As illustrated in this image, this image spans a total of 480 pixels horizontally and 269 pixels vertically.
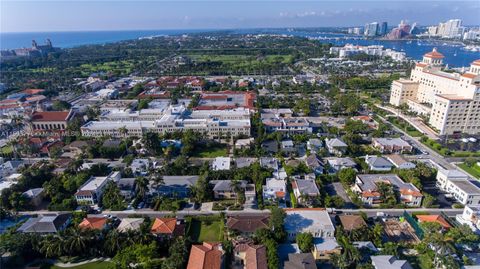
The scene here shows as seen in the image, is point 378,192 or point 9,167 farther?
point 9,167

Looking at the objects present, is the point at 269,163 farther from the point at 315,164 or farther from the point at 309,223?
the point at 309,223

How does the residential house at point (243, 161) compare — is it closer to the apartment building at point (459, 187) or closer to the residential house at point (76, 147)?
the apartment building at point (459, 187)

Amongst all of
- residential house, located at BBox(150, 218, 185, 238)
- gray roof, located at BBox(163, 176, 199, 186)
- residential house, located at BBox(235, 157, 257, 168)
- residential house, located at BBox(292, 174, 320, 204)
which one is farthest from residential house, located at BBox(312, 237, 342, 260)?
residential house, located at BBox(235, 157, 257, 168)

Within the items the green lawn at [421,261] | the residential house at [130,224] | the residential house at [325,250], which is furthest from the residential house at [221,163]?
the green lawn at [421,261]

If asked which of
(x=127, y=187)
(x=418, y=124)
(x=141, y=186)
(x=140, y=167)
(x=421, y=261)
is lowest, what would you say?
(x=421, y=261)

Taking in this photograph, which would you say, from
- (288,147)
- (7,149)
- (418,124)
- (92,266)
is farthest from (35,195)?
(418,124)

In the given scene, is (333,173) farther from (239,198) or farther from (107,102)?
(107,102)

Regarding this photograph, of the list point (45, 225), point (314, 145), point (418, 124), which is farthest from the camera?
point (418, 124)

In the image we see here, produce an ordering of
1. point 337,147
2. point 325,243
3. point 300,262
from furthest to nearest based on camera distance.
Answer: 1. point 337,147
2. point 325,243
3. point 300,262
